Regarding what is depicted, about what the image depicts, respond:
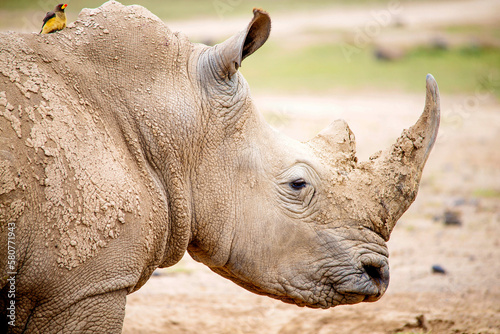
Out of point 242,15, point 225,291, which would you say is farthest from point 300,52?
point 225,291

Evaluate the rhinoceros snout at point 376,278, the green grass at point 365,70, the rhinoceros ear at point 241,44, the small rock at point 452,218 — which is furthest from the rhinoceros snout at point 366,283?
the green grass at point 365,70

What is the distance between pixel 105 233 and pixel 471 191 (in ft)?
26.5

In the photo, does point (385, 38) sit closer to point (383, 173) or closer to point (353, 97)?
point (353, 97)

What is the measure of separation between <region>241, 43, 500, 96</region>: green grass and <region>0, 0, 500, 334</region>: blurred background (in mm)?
59

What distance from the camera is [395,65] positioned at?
20.3m

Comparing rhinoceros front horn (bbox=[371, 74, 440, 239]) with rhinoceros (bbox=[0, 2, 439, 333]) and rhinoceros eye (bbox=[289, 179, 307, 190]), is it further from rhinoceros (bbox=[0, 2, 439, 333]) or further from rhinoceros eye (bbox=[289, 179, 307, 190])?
rhinoceros eye (bbox=[289, 179, 307, 190])

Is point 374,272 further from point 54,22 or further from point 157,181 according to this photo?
point 54,22

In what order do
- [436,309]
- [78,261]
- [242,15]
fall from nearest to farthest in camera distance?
[78,261]
[436,309]
[242,15]

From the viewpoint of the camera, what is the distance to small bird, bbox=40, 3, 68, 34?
326 cm

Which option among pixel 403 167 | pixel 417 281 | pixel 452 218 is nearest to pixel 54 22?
pixel 403 167

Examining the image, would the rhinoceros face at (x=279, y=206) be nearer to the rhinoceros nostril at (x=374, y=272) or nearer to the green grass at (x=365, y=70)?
the rhinoceros nostril at (x=374, y=272)

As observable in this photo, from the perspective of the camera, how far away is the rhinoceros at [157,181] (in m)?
2.79

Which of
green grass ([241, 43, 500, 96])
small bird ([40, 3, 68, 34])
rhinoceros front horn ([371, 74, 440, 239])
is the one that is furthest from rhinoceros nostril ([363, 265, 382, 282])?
green grass ([241, 43, 500, 96])

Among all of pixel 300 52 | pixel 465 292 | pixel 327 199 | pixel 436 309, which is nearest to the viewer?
pixel 327 199
